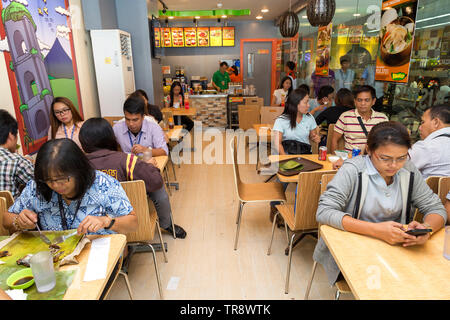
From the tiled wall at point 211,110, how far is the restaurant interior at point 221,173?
0.96m

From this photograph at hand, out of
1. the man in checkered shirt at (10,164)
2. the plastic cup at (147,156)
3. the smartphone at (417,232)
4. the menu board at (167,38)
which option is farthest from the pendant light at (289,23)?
the menu board at (167,38)

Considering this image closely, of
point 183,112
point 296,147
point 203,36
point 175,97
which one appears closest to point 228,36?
point 203,36

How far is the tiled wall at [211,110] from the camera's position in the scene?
7.43m

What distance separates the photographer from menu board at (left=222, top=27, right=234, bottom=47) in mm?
9250

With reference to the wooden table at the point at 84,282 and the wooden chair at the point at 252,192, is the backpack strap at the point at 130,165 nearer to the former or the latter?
the wooden table at the point at 84,282

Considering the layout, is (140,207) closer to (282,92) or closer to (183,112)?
(183,112)

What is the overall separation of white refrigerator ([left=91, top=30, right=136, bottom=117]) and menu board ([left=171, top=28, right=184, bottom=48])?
475 cm

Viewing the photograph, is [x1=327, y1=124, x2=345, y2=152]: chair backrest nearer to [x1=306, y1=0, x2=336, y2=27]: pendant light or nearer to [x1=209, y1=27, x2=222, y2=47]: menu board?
[x1=306, y1=0, x2=336, y2=27]: pendant light

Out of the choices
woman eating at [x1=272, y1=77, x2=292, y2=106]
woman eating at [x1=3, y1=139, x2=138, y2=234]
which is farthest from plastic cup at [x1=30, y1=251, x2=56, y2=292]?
woman eating at [x1=272, y1=77, x2=292, y2=106]

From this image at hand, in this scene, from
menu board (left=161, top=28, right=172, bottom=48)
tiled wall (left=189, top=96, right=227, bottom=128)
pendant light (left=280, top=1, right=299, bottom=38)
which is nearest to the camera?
pendant light (left=280, top=1, right=299, bottom=38)

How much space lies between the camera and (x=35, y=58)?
304cm

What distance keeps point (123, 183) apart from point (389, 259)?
4.75 ft

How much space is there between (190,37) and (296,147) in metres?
7.28
